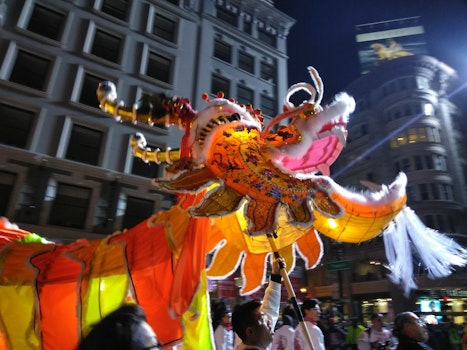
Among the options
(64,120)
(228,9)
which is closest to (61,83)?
(64,120)

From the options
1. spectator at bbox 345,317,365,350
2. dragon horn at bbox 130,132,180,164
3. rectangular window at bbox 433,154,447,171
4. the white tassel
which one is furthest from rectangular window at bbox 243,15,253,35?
the white tassel

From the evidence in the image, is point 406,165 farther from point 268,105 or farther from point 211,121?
point 211,121

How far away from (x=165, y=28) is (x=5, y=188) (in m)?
10.7

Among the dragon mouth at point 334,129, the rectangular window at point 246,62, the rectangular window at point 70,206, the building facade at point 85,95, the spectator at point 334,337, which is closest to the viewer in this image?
the dragon mouth at point 334,129

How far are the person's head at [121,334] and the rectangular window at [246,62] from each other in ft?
65.0

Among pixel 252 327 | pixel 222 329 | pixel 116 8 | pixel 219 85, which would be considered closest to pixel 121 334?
pixel 252 327

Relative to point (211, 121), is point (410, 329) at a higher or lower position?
lower

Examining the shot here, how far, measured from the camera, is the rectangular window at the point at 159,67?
55.7 feet

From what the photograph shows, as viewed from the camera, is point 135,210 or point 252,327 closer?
point 252,327

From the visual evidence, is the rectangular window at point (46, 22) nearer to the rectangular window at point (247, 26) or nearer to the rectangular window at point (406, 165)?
the rectangular window at point (247, 26)

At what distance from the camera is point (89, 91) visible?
15016mm

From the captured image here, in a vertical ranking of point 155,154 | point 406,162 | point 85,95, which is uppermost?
point 406,162

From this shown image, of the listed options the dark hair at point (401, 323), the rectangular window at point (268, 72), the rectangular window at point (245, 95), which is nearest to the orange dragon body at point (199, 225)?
the dark hair at point (401, 323)

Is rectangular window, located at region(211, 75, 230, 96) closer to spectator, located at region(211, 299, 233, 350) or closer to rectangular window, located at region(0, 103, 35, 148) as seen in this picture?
rectangular window, located at region(0, 103, 35, 148)
